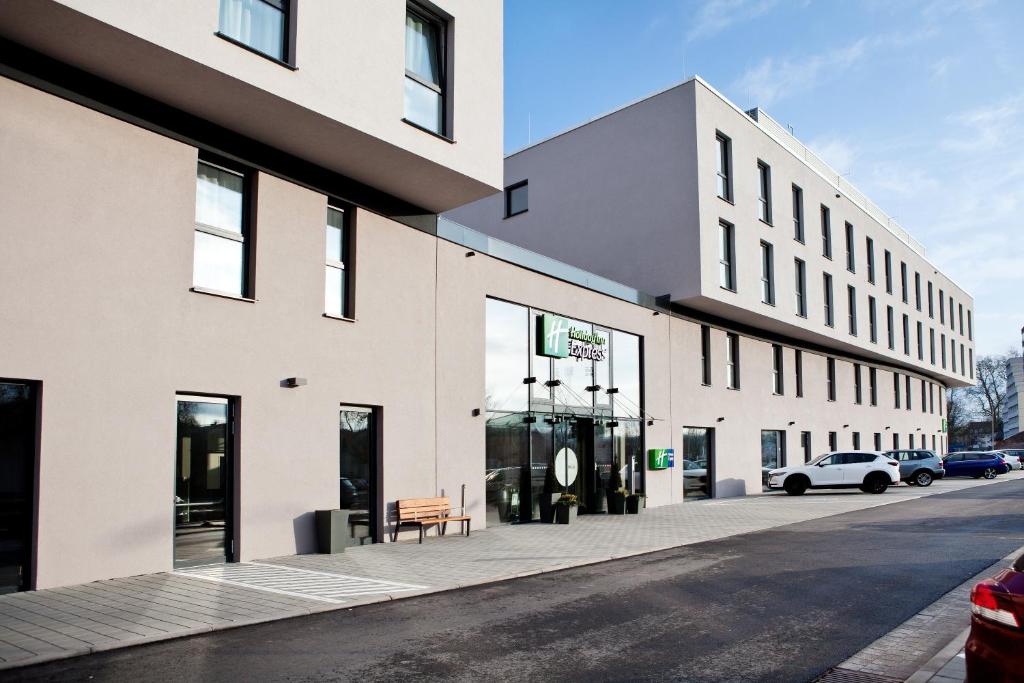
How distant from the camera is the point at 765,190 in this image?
89.5 feet

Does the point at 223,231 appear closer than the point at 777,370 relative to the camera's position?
Yes

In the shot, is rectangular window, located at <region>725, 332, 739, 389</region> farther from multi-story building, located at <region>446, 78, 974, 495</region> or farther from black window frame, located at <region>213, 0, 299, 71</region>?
black window frame, located at <region>213, 0, 299, 71</region>

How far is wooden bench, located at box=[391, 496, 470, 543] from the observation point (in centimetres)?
1369

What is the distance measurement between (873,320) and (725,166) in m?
16.0

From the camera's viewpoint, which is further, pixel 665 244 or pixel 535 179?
pixel 535 179

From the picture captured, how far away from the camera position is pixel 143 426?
9961mm

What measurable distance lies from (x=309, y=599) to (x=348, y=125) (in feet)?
21.6

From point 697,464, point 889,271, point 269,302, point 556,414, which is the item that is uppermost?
point 889,271

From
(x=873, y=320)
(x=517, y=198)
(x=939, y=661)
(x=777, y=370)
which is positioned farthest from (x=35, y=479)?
(x=873, y=320)

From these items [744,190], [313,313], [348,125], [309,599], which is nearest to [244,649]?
[309,599]

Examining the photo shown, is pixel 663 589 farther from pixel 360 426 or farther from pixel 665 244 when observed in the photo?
pixel 665 244

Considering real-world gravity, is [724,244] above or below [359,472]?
above

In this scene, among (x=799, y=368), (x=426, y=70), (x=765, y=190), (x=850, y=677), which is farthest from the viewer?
(x=799, y=368)

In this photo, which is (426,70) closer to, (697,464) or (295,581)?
(295,581)
